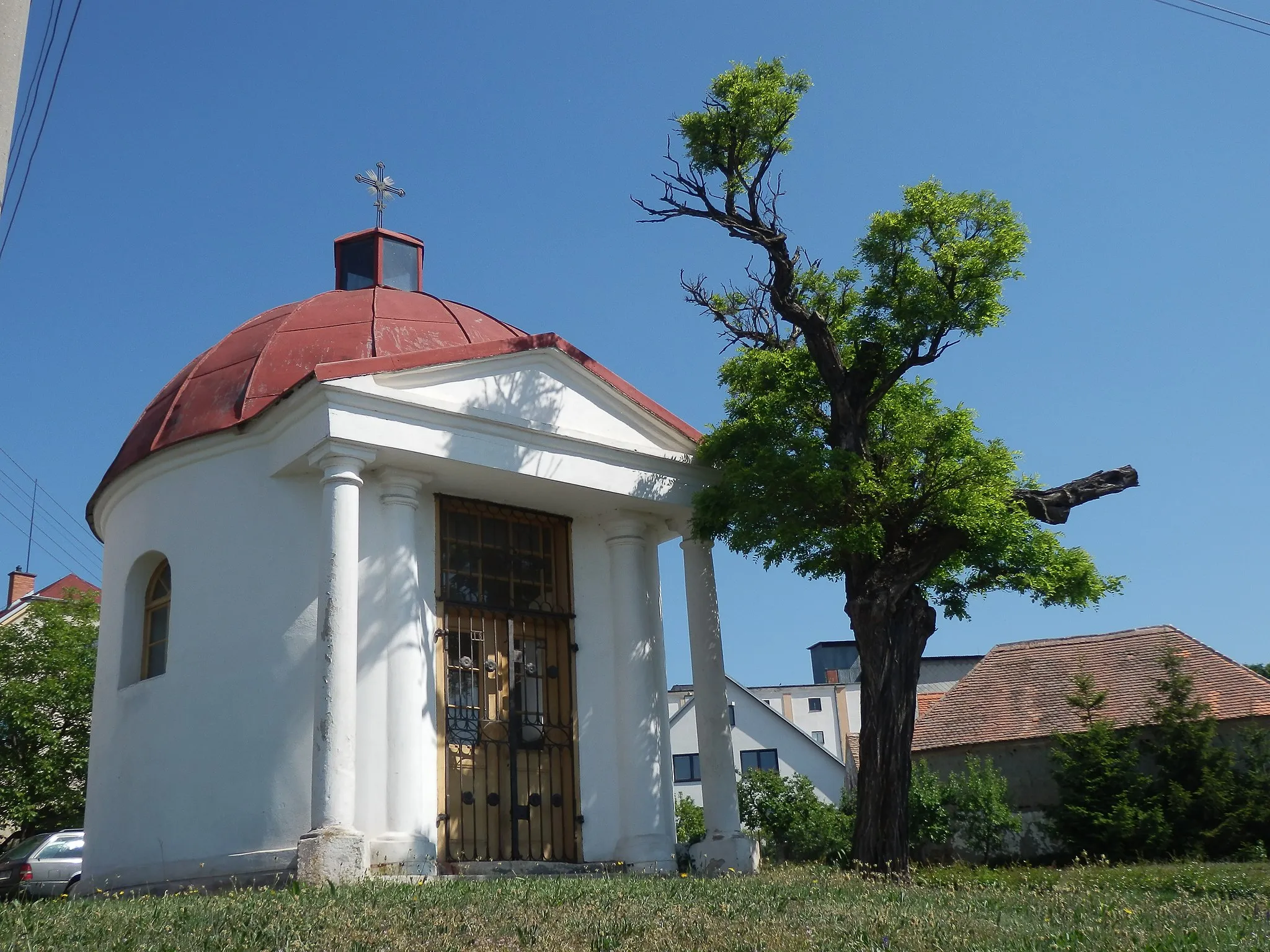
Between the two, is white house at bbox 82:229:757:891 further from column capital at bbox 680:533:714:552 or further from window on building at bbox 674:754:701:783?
window on building at bbox 674:754:701:783

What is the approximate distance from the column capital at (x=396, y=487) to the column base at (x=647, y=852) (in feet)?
13.6

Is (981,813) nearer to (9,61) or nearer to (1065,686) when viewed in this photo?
(1065,686)

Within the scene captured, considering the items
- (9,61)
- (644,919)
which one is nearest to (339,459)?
(644,919)

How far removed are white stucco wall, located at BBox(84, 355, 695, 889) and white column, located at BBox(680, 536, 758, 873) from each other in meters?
0.51

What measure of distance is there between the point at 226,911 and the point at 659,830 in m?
6.28

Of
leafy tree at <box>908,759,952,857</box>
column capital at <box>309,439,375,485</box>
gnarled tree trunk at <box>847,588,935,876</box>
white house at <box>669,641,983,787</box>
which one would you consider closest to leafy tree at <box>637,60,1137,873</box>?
gnarled tree trunk at <box>847,588,935,876</box>

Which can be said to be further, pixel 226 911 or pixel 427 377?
pixel 427 377

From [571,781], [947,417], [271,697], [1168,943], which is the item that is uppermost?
[947,417]

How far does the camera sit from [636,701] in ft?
43.0

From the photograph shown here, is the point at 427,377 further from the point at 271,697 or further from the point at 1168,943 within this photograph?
the point at 1168,943

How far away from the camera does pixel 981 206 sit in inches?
491

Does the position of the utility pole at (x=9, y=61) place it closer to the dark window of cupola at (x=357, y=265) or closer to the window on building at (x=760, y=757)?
the dark window of cupola at (x=357, y=265)

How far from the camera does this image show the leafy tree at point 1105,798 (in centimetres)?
2030

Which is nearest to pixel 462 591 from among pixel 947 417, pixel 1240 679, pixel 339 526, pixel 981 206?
pixel 339 526
